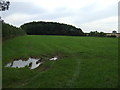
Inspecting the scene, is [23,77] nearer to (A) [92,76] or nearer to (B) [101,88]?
(A) [92,76]

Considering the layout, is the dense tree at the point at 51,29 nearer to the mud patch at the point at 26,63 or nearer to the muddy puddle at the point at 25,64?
the mud patch at the point at 26,63

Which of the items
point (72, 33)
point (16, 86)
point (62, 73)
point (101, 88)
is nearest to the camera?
point (101, 88)

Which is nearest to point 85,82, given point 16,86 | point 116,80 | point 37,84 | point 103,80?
point 103,80

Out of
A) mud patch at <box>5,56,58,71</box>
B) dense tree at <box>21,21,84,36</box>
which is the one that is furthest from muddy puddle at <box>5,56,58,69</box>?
dense tree at <box>21,21,84,36</box>

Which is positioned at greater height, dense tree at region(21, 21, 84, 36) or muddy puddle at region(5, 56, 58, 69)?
dense tree at region(21, 21, 84, 36)

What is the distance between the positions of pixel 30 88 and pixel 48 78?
196 cm

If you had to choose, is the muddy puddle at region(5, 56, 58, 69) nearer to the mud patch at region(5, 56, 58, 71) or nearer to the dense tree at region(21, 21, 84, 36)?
the mud patch at region(5, 56, 58, 71)

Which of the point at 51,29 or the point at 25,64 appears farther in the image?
the point at 51,29

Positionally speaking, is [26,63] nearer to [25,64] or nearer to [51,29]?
[25,64]

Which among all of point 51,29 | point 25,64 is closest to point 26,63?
point 25,64

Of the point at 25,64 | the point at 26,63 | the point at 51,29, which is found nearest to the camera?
the point at 25,64

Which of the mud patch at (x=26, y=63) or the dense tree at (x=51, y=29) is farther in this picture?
the dense tree at (x=51, y=29)

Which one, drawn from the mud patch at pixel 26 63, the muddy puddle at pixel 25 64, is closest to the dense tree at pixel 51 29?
the mud patch at pixel 26 63

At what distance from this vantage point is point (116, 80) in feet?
34.3
